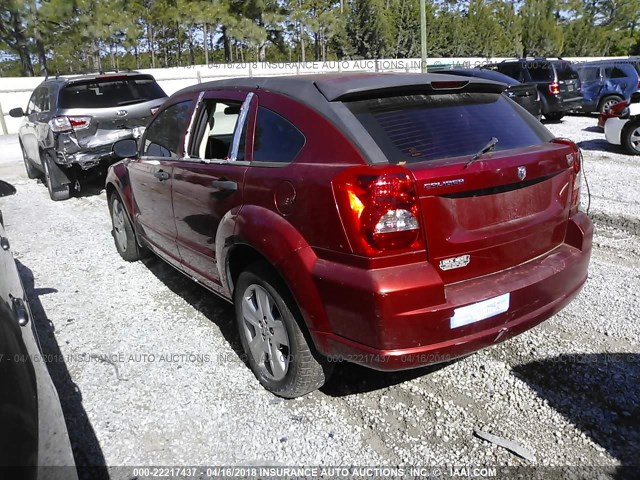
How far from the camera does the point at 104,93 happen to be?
8.27 meters

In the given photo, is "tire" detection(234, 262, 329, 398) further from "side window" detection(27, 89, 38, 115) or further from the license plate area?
"side window" detection(27, 89, 38, 115)

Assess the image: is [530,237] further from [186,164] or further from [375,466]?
[186,164]

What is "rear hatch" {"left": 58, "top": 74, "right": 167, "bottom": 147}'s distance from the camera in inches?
318

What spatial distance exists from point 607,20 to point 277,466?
3103 inches

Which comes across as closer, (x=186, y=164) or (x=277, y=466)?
(x=277, y=466)

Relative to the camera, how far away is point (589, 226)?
10.4 ft

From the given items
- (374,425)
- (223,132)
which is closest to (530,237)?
(374,425)

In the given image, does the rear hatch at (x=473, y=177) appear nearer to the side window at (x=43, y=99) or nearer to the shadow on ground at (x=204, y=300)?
the shadow on ground at (x=204, y=300)

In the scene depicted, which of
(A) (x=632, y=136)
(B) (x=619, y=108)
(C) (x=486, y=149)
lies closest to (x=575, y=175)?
(C) (x=486, y=149)

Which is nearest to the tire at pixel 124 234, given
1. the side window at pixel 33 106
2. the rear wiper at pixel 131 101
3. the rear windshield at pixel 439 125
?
the rear wiper at pixel 131 101

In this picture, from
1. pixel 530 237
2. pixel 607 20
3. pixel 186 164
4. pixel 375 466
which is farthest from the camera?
pixel 607 20

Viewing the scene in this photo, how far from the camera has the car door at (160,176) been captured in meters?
4.08

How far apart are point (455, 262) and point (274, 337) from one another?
44.9 inches

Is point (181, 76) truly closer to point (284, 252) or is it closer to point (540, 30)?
point (284, 252)
